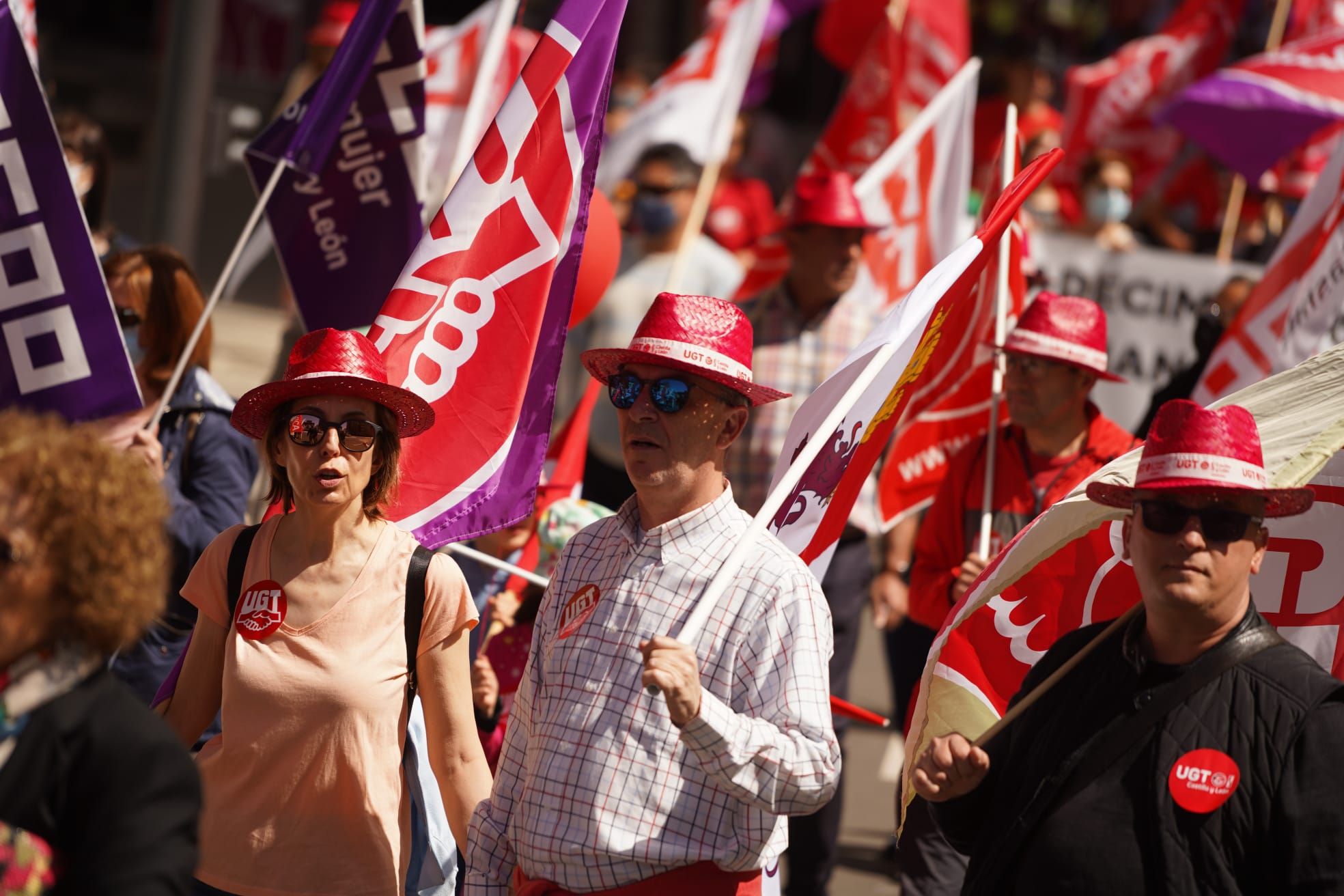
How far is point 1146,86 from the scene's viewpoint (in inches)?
449

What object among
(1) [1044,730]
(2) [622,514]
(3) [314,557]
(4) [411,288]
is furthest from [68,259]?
(1) [1044,730]

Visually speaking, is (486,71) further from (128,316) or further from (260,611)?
(260,611)

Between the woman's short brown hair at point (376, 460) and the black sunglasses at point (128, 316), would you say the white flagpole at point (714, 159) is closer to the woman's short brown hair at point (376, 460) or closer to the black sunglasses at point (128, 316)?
the black sunglasses at point (128, 316)

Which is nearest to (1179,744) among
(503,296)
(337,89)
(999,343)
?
(503,296)

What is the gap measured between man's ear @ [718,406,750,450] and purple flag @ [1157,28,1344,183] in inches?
224

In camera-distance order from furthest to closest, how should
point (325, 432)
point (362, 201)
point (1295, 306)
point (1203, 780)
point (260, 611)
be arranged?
point (1295, 306) < point (362, 201) < point (325, 432) < point (260, 611) < point (1203, 780)

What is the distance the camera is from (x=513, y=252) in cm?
479

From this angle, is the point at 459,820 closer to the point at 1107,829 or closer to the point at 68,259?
the point at 1107,829

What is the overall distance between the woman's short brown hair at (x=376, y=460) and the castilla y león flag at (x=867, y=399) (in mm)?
906

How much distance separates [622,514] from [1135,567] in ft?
3.30

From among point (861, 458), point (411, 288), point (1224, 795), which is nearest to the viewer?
point (1224, 795)

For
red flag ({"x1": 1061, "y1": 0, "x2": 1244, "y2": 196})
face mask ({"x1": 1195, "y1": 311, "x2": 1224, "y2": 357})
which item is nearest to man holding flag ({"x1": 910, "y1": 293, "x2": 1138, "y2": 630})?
face mask ({"x1": 1195, "y1": 311, "x2": 1224, "y2": 357})

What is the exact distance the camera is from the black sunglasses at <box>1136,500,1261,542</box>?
10.7 ft

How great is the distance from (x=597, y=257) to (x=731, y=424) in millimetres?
2659
